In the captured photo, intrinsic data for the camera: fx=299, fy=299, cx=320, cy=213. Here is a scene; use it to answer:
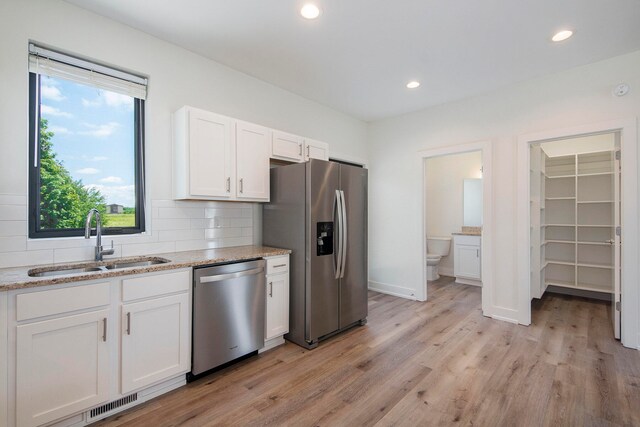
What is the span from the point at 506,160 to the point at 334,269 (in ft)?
8.07

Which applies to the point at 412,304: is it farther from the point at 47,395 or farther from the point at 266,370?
the point at 47,395

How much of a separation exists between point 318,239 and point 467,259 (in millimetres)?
3511

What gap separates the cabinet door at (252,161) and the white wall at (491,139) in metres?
2.18

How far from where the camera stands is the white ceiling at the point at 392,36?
2.21 meters

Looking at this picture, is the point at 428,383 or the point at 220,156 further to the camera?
the point at 220,156

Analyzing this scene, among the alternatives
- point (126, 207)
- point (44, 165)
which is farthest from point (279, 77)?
point (44, 165)

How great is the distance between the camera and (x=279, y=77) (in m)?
3.37

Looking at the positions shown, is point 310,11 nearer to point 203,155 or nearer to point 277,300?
point 203,155

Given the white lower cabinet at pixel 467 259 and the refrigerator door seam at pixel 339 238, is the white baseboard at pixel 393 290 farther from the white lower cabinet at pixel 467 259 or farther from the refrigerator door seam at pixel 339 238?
the refrigerator door seam at pixel 339 238

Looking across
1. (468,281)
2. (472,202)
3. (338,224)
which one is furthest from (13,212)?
(472,202)

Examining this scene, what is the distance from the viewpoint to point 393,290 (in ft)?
15.3

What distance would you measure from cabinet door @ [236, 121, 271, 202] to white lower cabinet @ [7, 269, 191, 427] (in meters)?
1.04

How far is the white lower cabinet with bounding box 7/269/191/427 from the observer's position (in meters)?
1.56

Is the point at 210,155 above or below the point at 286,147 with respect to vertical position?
below
